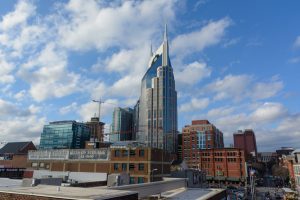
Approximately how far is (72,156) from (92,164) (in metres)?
8.80

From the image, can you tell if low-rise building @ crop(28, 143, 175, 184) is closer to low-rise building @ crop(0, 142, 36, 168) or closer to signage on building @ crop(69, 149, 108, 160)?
signage on building @ crop(69, 149, 108, 160)

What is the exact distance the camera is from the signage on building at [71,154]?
8494cm

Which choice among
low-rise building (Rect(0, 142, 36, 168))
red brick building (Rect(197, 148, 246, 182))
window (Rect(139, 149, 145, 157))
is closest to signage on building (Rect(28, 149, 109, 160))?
window (Rect(139, 149, 145, 157))

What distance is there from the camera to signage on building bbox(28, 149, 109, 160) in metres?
84.9

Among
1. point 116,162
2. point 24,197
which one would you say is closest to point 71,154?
point 116,162

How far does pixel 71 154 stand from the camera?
8994 cm

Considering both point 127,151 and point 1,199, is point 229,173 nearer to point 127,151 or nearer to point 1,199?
point 127,151

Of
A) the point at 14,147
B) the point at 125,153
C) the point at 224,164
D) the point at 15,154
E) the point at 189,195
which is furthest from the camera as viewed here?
the point at 224,164

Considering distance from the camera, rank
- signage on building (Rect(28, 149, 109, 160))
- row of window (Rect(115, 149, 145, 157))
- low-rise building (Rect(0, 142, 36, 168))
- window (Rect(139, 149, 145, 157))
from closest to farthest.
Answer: window (Rect(139, 149, 145, 157)), row of window (Rect(115, 149, 145, 157)), signage on building (Rect(28, 149, 109, 160)), low-rise building (Rect(0, 142, 36, 168))

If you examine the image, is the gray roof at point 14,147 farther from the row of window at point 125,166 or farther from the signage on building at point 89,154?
the row of window at point 125,166

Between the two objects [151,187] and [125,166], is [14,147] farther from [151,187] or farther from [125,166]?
[151,187]

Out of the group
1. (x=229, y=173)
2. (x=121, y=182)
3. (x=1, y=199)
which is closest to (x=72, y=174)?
(x=121, y=182)

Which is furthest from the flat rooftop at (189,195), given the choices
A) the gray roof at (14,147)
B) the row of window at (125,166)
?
the gray roof at (14,147)

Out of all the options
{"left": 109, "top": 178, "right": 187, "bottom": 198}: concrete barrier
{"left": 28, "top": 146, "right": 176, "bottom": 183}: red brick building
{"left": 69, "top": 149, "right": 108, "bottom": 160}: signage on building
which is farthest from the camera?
{"left": 69, "top": 149, "right": 108, "bottom": 160}: signage on building
